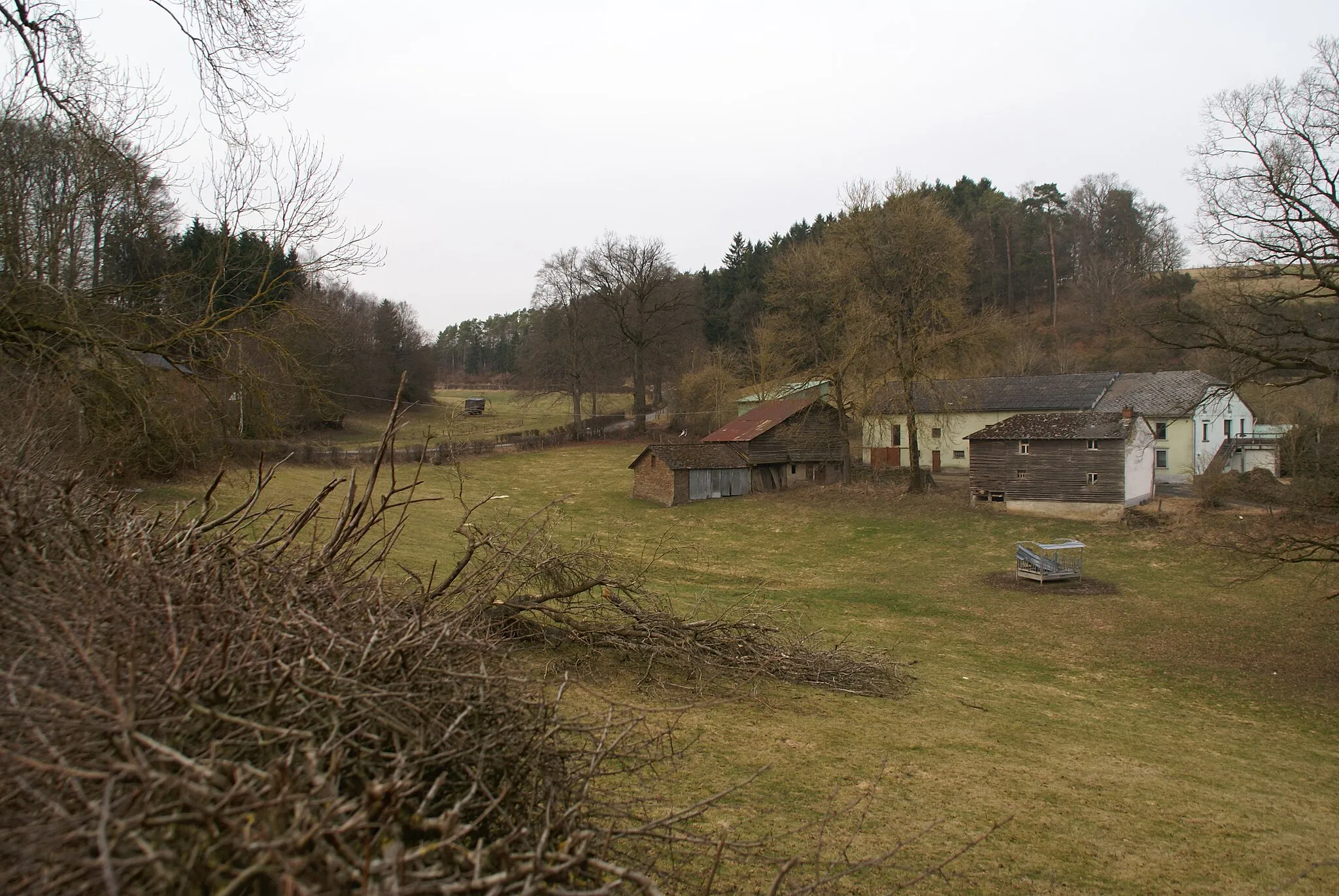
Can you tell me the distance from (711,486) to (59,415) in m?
31.6

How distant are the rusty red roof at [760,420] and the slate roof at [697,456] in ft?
4.44

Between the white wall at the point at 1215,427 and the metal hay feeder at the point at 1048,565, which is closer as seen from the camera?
the metal hay feeder at the point at 1048,565

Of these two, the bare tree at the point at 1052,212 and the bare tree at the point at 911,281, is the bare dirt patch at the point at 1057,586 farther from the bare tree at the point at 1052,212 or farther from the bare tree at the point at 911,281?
the bare tree at the point at 1052,212

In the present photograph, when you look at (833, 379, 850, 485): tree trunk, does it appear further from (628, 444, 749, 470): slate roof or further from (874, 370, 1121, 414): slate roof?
(628, 444, 749, 470): slate roof

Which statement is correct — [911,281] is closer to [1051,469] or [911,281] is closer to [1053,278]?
[1051,469]

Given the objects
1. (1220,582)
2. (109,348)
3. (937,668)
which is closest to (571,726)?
(109,348)

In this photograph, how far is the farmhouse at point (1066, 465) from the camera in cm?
3303

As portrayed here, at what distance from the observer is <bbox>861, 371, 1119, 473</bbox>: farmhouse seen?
43.5 m

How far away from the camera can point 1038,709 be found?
1296cm

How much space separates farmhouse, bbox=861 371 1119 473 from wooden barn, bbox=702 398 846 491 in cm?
222

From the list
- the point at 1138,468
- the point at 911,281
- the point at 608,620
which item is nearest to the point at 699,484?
the point at 911,281

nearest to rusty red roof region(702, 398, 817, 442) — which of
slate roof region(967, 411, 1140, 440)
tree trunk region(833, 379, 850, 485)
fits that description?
tree trunk region(833, 379, 850, 485)

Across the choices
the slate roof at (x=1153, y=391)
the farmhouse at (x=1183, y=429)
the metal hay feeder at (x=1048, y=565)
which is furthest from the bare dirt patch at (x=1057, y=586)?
the slate roof at (x=1153, y=391)

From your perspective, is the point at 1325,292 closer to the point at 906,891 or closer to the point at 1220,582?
the point at 1220,582
